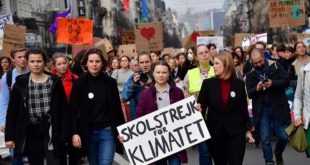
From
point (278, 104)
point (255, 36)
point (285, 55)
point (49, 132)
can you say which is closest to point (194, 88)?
point (278, 104)

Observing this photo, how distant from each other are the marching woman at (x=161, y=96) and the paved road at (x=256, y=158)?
9.02 ft

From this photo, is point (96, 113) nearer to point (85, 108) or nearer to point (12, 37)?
point (85, 108)

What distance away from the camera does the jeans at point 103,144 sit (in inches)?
258

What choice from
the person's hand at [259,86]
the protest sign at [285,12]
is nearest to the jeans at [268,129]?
the person's hand at [259,86]

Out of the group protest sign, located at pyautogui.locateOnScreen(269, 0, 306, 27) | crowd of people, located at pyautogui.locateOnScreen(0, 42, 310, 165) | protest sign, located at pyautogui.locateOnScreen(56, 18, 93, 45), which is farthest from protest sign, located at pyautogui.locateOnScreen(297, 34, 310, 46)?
crowd of people, located at pyautogui.locateOnScreen(0, 42, 310, 165)

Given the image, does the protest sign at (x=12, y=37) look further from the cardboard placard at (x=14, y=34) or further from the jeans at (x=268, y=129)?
the jeans at (x=268, y=129)

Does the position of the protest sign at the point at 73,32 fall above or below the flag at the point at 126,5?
below

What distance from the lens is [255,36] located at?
19.5m

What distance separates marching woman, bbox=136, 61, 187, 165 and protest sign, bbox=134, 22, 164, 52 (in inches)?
526

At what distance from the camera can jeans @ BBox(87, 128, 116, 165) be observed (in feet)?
21.5

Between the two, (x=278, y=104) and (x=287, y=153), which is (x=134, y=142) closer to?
(x=278, y=104)

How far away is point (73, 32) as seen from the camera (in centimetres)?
1548

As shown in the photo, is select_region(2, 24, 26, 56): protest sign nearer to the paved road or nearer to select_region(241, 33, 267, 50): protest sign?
the paved road

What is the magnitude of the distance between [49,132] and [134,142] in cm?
84
